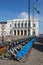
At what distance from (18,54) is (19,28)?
57.0 metres

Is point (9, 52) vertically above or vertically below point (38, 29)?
above

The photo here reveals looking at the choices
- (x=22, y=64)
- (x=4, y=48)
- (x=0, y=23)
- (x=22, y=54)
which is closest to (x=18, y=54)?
(x=22, y=54)

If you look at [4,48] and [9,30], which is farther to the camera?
[9,30]

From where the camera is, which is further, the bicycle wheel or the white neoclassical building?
the white neoclassical building

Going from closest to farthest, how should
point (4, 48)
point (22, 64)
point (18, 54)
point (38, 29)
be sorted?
point (22, 64) < point (18, 54) < point (4, 48) < point (38, 29)

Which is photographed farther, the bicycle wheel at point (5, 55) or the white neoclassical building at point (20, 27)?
the white neoclassical building at point (20, 27)

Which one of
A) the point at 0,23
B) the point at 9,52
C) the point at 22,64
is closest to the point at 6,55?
the point at 9,52

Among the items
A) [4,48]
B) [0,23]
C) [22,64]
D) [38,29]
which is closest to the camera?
[22,64]

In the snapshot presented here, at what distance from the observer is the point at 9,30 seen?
69.8 m

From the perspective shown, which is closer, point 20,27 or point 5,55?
point 5,55

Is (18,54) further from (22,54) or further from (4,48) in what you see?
(4,48)

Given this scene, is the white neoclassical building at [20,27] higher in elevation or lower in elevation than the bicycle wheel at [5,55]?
lower

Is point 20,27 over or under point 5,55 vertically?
under

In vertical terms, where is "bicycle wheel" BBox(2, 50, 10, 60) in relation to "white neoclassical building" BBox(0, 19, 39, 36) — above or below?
above
